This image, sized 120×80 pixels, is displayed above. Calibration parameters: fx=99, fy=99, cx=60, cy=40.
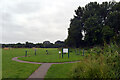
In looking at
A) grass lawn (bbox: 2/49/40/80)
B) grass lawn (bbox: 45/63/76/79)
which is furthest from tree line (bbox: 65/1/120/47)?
grass lawn (bbox: 2/49/40/80)

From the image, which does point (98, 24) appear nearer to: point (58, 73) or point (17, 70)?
→ point (58, 73)

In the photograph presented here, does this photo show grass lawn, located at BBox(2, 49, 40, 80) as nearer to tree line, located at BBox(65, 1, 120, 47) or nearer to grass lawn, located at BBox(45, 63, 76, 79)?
grass lawn, located at BBox(45, 63, 76, 79)

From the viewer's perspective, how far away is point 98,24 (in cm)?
3372

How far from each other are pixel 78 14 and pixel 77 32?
1222 centimetres

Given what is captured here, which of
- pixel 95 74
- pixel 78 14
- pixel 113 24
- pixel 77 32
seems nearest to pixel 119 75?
pixel 95 74

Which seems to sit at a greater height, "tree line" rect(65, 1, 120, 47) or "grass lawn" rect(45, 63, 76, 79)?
"tree line" rect(65, 1, 120, 47)

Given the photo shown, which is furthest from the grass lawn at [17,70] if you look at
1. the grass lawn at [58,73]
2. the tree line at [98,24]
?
the tree line at [98,24]

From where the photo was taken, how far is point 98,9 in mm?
38688

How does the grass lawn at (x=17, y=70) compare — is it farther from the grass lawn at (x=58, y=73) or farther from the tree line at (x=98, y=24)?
the tree line at (x=98, y=24)

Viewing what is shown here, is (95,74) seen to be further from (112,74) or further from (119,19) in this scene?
(119,19)

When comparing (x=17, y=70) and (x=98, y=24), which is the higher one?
(x=98, y=24)

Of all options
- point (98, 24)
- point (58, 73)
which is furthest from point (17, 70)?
point (98, 24)

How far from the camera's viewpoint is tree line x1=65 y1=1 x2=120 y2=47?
31438 mm

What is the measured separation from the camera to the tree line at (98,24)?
31.4 m
